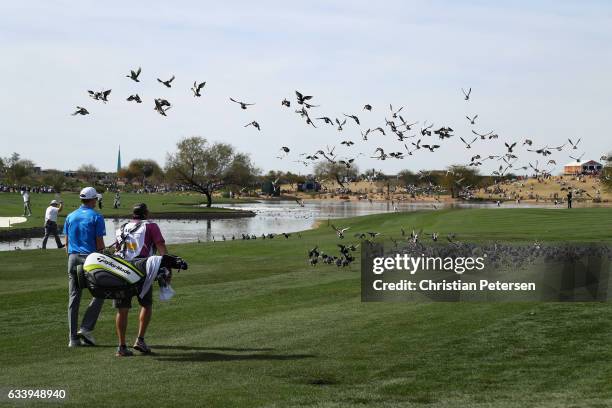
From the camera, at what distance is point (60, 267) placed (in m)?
30.5

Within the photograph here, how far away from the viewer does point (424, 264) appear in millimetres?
27281

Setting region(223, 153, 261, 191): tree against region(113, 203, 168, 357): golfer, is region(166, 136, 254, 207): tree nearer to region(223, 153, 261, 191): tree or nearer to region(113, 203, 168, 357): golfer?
region(223, 153, 261, 191): tree

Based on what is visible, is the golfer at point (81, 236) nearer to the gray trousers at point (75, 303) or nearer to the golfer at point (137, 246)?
the gray trousers at point (75, 303)

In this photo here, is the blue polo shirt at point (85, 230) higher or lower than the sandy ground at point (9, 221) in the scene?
higher

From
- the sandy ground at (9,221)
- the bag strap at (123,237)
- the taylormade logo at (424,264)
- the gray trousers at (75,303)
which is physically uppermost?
the bag strap at (123,237)

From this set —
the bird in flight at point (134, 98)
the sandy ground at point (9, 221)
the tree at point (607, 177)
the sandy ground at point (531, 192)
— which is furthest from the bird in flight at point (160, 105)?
the sandy ground at point (531, 192)

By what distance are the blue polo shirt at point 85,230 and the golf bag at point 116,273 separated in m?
0.87

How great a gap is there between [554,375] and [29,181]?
192 metres

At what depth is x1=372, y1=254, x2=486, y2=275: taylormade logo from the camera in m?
26.6

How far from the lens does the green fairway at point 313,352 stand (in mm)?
10922

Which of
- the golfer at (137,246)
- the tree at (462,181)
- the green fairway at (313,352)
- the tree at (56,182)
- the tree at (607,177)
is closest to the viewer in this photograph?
the green fairway at (313,352)

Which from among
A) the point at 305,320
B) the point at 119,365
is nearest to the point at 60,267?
the point at 305,320

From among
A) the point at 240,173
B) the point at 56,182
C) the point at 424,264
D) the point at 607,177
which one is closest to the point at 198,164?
the point at 240,173

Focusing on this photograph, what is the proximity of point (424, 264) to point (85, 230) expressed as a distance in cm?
1546
